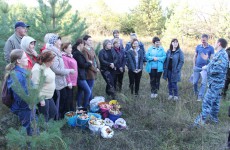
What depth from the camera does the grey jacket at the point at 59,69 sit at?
4203 mm

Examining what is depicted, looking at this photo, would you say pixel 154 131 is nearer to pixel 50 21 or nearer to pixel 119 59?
pixel 119 59

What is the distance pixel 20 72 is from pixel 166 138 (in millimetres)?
2733

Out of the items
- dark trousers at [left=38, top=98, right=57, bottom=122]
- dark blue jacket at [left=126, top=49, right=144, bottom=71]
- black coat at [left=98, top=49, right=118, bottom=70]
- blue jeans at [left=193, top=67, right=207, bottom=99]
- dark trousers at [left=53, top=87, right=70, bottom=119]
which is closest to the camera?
dark trousers at [left=38, top=98, right=57, bottom=122]

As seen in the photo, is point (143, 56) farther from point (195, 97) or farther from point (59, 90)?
point (59, 90)

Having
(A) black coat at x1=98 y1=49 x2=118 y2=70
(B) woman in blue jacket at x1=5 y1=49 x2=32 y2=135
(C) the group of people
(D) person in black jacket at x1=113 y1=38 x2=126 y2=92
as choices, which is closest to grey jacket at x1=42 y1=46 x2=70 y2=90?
(C) the group of people

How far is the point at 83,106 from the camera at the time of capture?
546 centimetres

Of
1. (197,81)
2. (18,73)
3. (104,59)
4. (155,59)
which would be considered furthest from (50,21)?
(197,81)

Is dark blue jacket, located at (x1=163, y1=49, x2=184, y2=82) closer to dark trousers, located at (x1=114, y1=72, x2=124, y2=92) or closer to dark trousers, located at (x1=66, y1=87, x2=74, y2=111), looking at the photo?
dark trousers, located at (x1=114, y1=72, x2=124, y2=92)

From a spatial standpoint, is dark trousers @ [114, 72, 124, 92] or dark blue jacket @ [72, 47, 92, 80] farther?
dark trousers @ [114, 72, 124, 92]

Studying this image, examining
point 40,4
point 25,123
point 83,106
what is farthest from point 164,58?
point 25,123

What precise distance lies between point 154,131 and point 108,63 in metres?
2.23

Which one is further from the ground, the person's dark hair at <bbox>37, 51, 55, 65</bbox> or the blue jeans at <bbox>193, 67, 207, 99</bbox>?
the person's dark hair at <bbox>37, 51, 55, 65</bbox>

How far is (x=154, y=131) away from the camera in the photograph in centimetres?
453

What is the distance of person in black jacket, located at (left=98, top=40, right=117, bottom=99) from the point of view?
19.8 ft
